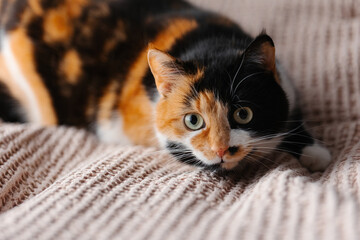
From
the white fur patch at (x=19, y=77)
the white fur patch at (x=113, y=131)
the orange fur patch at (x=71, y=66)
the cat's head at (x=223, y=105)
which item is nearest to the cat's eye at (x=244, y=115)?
the cat's head at (x=223, y=105)

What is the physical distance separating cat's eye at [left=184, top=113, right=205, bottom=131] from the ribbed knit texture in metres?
0.10

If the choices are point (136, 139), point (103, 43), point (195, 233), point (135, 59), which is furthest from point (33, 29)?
point (195, 233)

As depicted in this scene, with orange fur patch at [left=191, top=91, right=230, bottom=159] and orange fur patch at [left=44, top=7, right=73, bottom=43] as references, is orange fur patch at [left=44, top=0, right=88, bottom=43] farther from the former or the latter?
orange fur patch at [left=191, top=91, right=230, bottom=159]

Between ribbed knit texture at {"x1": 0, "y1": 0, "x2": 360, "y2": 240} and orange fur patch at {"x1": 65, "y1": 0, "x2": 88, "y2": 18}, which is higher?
orange fur patch at {"x1": 65, "y1": 0, "x2": 88, "y2": 18}

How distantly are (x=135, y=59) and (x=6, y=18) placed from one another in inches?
17.2

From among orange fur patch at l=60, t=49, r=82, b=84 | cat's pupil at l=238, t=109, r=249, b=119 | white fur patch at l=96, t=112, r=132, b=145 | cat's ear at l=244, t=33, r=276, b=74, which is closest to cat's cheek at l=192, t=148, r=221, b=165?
cat's pupil at l=238, t=109, r=249, b=119

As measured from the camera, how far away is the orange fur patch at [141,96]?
1073 millimetres

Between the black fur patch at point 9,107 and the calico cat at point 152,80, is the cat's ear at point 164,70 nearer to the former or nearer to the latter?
the calico cat at point 152,80

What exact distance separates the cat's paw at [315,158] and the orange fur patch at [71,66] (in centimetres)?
67

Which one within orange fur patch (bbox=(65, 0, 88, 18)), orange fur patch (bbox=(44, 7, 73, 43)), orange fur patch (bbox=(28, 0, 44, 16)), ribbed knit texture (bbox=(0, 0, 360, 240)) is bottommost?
ribbed knit texture (bbox=(0, 0, 360, 240))

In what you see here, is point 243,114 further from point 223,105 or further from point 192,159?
point 192,159

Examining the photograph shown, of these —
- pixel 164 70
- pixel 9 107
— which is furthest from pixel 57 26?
pixel 164 70

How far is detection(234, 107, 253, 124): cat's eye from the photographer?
83 cm

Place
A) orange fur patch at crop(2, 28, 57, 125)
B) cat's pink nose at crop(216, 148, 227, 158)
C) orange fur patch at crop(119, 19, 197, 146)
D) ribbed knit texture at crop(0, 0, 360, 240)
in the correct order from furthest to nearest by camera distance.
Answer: orange fur patch at crop(2, 28, 57, 125), orange fur patch at crop(119, 19, 197, 146), cat's pink nose at crop(216, 148, 227, 158), ribbed knit texture at crop(0, 0, 360, 240)
